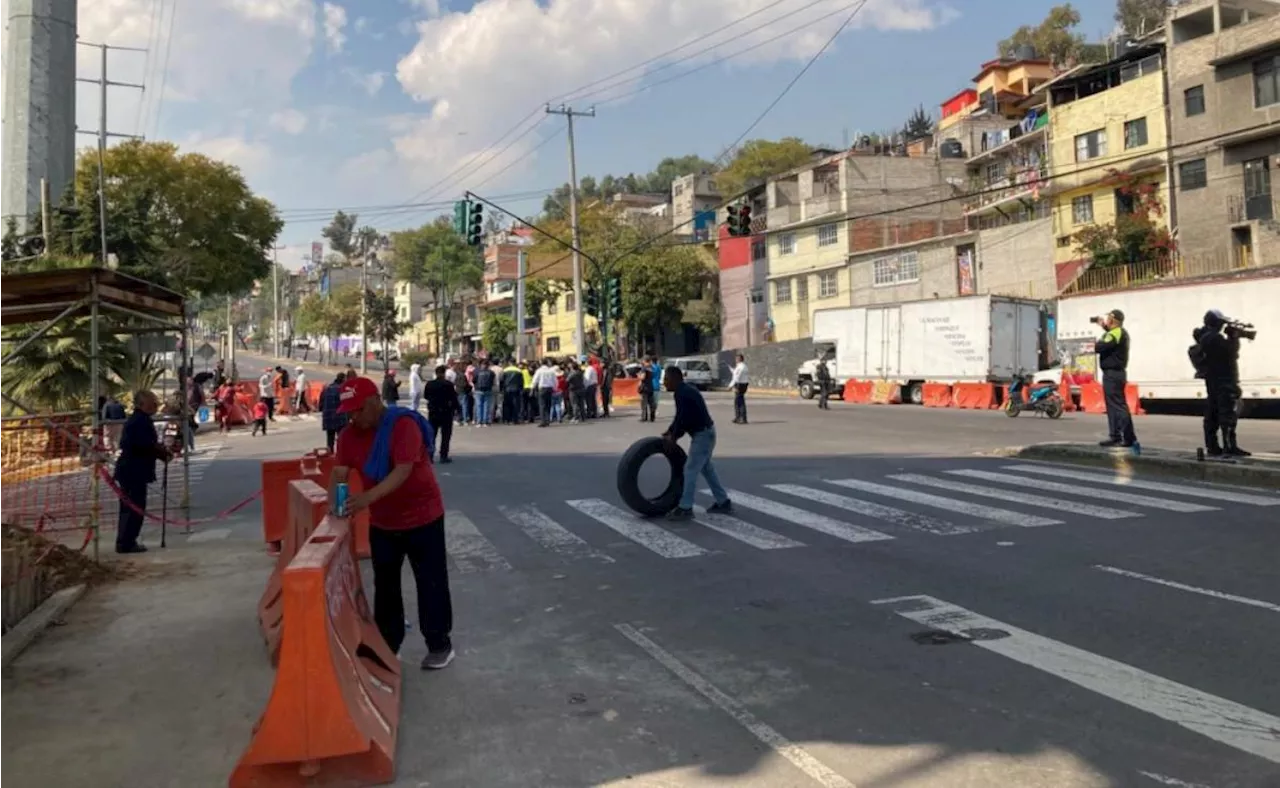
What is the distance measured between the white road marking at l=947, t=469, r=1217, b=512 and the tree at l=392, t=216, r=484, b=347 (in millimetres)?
79285

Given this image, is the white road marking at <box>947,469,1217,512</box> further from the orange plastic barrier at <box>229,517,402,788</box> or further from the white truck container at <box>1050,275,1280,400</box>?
the white truck container at <box>1050,275,1280,400</box>

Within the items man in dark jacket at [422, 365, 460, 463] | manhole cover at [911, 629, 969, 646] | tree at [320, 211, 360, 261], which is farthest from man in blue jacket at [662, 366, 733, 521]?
tree at [320, 211, 360, 261]

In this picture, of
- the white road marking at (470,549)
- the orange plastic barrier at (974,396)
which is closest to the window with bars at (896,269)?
the orange plastic barrier at (974,396)

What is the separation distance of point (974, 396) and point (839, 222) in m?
22.9

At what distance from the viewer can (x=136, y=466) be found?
9898 millimetres

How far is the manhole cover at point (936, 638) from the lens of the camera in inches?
231

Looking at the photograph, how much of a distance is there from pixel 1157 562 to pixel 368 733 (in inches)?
251

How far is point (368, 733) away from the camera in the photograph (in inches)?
166

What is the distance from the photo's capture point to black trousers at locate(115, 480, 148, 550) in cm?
982

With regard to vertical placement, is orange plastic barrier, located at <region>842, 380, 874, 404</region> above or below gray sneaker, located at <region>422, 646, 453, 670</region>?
above

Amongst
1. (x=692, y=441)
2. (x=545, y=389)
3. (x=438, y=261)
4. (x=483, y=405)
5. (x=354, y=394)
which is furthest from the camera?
(x=438, y=261)

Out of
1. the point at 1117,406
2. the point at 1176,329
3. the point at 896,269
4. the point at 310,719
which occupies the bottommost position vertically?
the point at 310,719

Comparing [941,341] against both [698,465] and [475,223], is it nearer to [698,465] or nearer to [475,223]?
[475,223]

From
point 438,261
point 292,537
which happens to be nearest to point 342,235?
point 438,261
